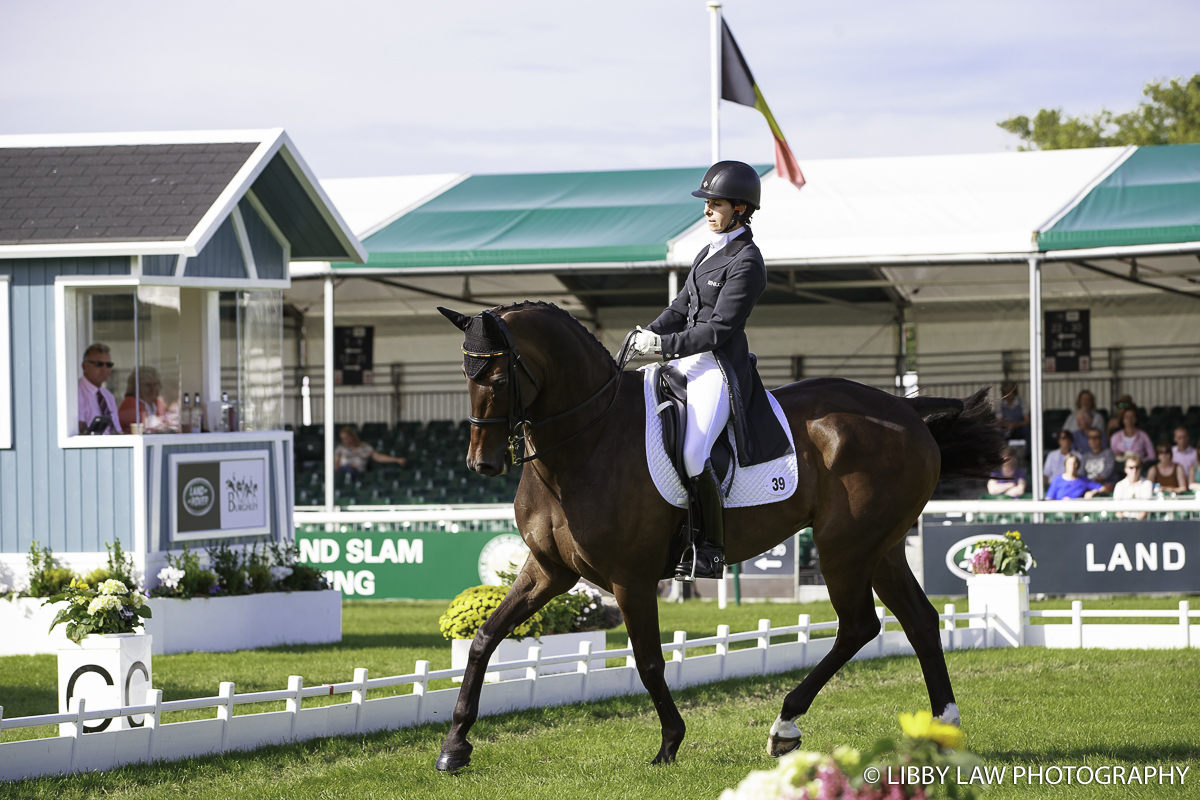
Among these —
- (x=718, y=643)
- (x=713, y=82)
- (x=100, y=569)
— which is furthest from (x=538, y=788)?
(x=713, y=82)

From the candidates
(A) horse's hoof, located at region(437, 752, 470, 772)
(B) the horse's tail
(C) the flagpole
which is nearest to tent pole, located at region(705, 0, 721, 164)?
(C) the flagpole

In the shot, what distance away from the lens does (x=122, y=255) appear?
36.8ft

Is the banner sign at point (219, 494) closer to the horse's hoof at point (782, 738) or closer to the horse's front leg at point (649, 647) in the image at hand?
the horse's front leg at point (649, 647)

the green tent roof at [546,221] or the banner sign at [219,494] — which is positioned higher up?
the green tent roof at [546,221]

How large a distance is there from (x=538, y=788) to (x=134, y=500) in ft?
21.6

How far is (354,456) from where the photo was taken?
21.9 metres

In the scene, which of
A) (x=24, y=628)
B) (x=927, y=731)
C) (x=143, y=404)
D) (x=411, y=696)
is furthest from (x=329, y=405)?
(x=927, y=731)

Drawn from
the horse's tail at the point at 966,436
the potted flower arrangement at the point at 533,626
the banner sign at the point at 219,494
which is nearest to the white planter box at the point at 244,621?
the banner sign at the point at 219,494

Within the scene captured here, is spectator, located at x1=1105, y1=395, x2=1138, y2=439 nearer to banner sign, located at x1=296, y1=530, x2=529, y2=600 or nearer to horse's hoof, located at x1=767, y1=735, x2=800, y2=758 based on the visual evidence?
banner sign, located at x1=296, y1=530, x2=529, y2=600

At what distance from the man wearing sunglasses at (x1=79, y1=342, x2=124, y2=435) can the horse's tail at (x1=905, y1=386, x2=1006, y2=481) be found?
7.49 meters

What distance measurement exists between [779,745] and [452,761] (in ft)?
5.15

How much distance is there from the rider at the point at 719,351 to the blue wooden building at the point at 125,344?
5847mm

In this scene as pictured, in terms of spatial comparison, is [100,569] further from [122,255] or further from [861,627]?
[861,627]

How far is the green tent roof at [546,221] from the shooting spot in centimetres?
1712
